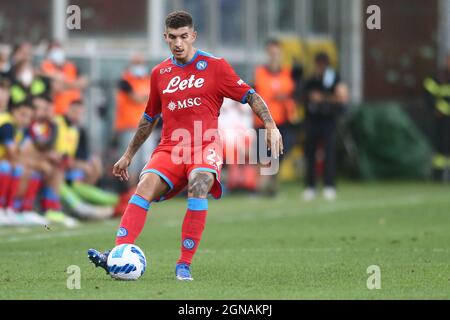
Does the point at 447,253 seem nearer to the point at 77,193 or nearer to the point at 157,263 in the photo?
the point at 157,263

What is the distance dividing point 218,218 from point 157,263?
5.82 metres

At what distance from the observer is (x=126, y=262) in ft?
30.6

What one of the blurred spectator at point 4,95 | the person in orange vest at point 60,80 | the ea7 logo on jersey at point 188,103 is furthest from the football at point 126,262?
the person in orange vest at point 60,80

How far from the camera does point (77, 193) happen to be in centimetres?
1789

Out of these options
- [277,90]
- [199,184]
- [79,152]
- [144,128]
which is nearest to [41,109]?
[79,152]

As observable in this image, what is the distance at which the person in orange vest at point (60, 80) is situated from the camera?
18875 mm

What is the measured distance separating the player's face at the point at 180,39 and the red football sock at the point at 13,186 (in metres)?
6.98

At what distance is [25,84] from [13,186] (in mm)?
1553

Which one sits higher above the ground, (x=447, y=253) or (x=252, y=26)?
(x=252, y=26)

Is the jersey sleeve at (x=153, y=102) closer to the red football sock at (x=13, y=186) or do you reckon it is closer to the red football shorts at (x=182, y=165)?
the red football shorts at (x=182, y=165)

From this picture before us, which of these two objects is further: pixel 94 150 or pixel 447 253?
pixel 94 150

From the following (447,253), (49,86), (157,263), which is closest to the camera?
(157,263)
